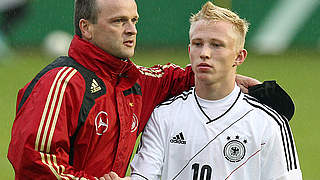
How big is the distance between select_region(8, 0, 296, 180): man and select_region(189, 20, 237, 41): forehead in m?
0.39

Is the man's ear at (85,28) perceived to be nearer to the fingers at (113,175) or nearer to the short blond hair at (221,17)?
the short blond hair at (221,17)

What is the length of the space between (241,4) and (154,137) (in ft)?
41.7

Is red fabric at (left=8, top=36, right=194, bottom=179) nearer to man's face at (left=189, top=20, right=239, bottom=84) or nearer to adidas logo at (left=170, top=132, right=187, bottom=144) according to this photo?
adidas logo at (left=170, top=132, right=187, bottom=144)

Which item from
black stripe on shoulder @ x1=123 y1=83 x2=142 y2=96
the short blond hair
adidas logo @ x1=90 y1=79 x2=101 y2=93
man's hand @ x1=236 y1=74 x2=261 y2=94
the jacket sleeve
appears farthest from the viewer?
man's hand @ x1=236 y1=74 x2=261 y2=94

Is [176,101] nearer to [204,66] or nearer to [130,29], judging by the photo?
[204,66]

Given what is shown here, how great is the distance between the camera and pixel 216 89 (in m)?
3.59

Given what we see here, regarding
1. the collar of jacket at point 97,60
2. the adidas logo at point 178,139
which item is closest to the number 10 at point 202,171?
the adidas logo at point 178,139

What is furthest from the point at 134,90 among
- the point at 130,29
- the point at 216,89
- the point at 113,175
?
the point at 113,175

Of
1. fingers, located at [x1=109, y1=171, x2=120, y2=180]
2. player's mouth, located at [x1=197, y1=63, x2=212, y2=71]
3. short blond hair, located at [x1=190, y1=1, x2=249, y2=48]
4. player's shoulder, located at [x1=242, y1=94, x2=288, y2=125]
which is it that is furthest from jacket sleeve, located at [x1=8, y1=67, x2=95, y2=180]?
player's shoulder, located at [x1=242, y1=94, x2=288, y2=125]

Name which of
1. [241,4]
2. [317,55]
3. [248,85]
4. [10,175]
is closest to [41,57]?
[241,4]

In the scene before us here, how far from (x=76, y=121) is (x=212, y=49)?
857 mm

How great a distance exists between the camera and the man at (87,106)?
3.21 m

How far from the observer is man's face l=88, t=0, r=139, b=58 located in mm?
3512

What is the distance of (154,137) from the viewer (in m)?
3.60
